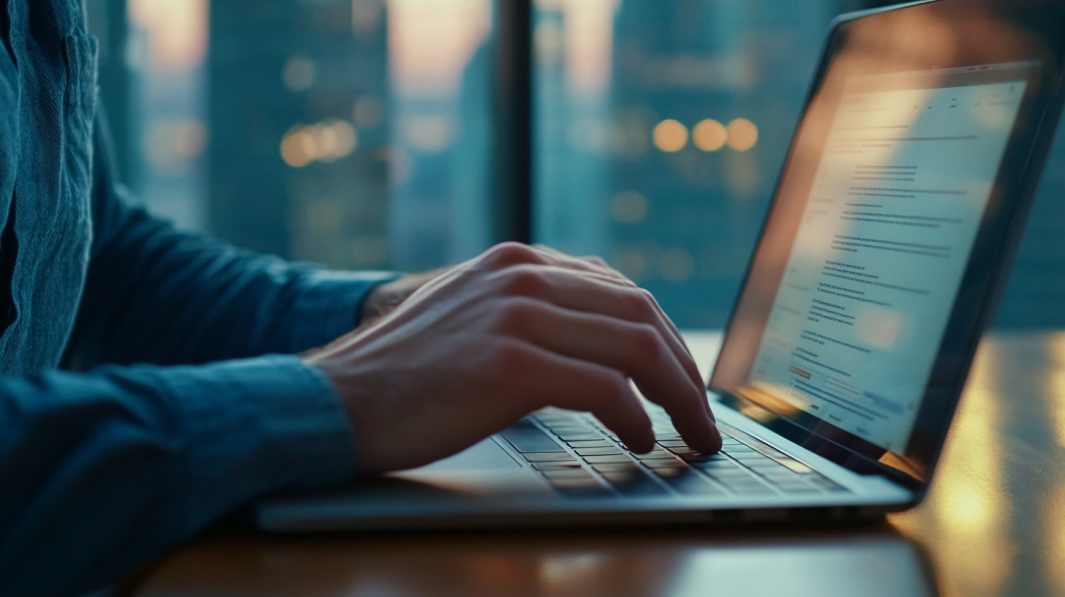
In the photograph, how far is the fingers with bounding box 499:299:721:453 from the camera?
0.42 metres

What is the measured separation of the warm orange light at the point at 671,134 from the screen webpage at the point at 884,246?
3.54 metres

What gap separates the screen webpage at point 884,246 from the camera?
1.49ft

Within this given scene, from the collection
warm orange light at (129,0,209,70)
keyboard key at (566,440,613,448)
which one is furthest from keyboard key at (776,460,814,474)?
warm orange light at (129,0,209,70)

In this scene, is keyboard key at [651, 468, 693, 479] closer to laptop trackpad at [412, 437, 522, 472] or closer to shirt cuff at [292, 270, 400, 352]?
laptop trackpad at [412, 437, 522, 472]

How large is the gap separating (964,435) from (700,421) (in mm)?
302

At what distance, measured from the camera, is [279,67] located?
3.46m

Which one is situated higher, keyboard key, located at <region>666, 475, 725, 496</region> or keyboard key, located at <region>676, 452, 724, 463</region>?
keyboard key, located at <region>666, 475, 725, 496</region>

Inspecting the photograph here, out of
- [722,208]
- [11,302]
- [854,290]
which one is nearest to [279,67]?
[722,208]

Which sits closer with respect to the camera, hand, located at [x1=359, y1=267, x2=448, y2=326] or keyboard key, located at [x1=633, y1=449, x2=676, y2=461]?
keyboard key, located at [x1=633, y1=449, x2=676, y2=461]

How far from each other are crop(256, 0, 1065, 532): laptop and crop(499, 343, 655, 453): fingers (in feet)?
0.11

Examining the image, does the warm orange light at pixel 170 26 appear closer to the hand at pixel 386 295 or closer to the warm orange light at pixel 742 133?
the hand at pixel 386 295

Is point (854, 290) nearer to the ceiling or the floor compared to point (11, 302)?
nearer to the ceiling

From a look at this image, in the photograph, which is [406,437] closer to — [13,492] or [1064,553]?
[13,492]

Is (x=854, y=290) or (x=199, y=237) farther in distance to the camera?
(x=199, y=237)
